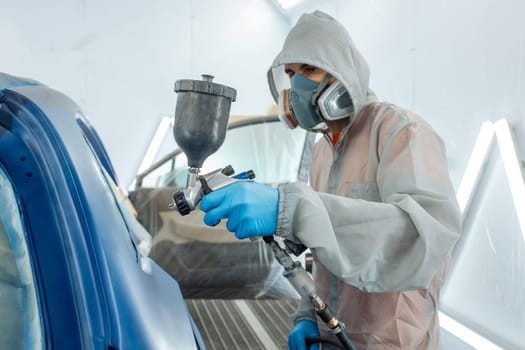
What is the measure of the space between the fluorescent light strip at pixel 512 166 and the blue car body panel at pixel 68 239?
1.92m

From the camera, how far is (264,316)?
116 inches

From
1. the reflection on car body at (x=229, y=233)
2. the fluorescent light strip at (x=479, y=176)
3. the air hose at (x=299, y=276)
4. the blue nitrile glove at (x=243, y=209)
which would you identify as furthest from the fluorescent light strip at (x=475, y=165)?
the blue nitrile glove at (x=243, y=209)

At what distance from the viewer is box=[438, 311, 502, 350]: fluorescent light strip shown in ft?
7.64

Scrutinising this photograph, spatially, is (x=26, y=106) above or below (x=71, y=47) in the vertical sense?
below

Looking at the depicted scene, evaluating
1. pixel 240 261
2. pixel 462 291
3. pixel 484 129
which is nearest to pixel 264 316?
pixel 240 261

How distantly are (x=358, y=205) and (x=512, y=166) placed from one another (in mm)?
1529

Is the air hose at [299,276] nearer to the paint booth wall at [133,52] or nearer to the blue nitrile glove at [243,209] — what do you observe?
the blue nitrile glove at [243,209]

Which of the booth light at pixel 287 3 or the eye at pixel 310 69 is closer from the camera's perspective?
the eye at pixel 310 69

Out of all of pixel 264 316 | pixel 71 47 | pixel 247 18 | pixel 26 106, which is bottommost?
pixel 264 316

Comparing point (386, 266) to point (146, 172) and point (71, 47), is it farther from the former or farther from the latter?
point (71, 47)

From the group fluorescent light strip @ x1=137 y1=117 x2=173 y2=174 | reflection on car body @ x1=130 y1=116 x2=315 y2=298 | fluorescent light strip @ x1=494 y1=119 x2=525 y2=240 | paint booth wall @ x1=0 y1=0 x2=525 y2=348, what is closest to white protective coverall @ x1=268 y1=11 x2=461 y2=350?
fluorescent light strip @ x1=494 y1=119 x2=525 y2=240

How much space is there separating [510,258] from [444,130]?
0.87m

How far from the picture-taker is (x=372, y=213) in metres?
1.02

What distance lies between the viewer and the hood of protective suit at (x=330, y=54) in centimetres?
136
